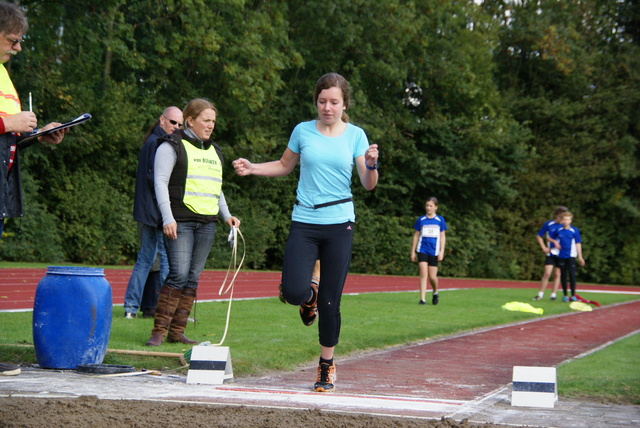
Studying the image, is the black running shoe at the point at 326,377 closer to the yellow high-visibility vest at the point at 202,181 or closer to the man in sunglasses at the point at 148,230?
the yellow high-visibility vest at the point at 202,181

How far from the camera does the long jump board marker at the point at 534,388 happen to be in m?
5.23

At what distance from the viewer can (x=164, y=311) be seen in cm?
712

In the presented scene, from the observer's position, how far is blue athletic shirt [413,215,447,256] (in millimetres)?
14430

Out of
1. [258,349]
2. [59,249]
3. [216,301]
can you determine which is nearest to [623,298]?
[216,301]

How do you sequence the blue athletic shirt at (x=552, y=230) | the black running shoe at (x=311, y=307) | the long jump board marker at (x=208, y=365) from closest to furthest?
the long jump board marker at (x=208, y=365) → the black running shoe at (x=311, y=307) → the blue athletic shirt at (x=552, y=230)

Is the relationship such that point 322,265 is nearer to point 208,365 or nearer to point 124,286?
point 208,365

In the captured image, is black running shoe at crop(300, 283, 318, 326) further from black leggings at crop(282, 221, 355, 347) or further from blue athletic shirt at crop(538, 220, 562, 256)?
blue athletic shirt at crop(538, 220, 562, 256)

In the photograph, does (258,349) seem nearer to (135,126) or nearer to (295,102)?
(135,126)

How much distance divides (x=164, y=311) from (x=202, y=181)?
3.92 ft

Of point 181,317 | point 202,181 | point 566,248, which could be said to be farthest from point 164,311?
point 566,248

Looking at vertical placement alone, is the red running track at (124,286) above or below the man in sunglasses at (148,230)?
below

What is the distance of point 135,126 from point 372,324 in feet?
43.4

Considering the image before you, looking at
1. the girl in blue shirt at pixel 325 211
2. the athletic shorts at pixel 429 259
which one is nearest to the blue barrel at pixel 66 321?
the girl in blue shirt at pixel 325 211

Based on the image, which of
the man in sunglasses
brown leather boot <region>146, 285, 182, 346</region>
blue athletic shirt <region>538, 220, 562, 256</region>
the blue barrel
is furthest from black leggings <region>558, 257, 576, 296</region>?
the blue barrel
